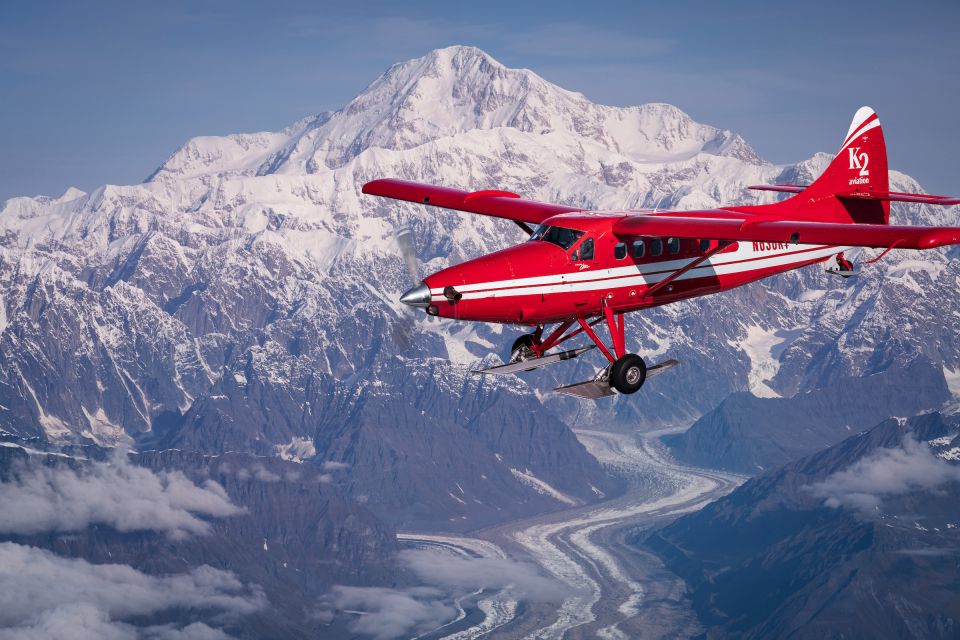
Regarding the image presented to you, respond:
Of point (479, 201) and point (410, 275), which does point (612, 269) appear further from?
point (479, 201)

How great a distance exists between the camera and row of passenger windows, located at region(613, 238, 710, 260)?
2074 inches

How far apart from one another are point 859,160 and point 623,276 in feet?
68.2

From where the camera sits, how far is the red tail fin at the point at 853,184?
65.0 meters

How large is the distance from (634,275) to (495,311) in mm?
6775

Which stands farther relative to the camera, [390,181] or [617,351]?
[390,181]

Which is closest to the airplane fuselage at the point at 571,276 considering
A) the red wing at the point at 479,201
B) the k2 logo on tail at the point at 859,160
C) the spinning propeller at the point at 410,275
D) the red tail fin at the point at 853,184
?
the spinning propeller at the point at 410,275

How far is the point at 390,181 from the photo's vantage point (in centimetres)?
7206

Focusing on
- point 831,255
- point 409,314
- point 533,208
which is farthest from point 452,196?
point 831,255

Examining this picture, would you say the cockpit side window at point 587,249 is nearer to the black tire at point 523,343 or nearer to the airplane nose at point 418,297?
the black tire at point 523,343

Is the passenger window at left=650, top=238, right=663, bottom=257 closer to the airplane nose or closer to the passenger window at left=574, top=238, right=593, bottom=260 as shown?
the passenger window at left=574, top=238, right=593, bottom=260

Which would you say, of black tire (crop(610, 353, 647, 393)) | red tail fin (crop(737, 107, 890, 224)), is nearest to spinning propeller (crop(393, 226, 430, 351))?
black tire (crop(610, 353, 647, 393))

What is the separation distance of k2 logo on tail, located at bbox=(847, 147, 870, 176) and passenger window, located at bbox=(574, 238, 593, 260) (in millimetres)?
21561

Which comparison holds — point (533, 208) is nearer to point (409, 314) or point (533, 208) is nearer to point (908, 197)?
point (409, 314)

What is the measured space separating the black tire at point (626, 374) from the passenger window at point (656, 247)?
5167mm
